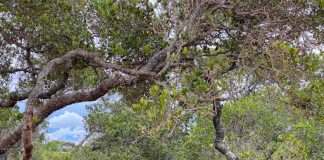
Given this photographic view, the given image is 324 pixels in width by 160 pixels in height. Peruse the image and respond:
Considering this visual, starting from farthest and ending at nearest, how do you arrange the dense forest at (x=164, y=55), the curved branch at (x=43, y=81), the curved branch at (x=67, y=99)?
the curved branch at (x=67, y=99) < the dense forest at (x=164, y=55) < the curved branch at (x=43, y=81)

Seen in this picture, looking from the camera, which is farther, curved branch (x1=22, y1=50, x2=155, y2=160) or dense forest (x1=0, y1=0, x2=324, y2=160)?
dense forest (x1=0, y1=0, x2=324, y2=160)

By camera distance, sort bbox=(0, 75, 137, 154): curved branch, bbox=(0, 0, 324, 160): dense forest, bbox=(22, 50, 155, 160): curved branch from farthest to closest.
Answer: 1. bbox=(0, 75, 137, 154): curved branch
2. bbox=(0, 0, 324, 160): dense forest
3. bbox=(22, 50, 155, 160): curved branch

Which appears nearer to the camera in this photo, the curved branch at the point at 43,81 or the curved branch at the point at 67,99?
the curved branch at the point at 43,81

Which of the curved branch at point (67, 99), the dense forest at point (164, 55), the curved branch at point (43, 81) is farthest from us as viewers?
the curved branch at point (67, 99)

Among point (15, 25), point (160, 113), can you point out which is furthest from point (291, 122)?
point (160, 113)

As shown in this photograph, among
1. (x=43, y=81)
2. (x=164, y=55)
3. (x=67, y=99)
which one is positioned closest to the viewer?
(x=43, y=81)

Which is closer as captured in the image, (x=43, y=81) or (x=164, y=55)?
(x=43, y=81)

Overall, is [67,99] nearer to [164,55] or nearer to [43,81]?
[43,81]

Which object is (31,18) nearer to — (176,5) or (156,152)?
(176,5)

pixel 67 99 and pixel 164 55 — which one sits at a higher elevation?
pixel 164 55

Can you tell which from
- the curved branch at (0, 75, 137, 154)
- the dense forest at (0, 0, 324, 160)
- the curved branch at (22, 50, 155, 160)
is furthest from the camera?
the curved branch at (0, 75, 137, 154)

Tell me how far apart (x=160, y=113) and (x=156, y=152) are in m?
17.2

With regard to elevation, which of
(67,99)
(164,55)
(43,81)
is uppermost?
(164,55)

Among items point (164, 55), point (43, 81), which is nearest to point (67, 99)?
point (43, 81)
